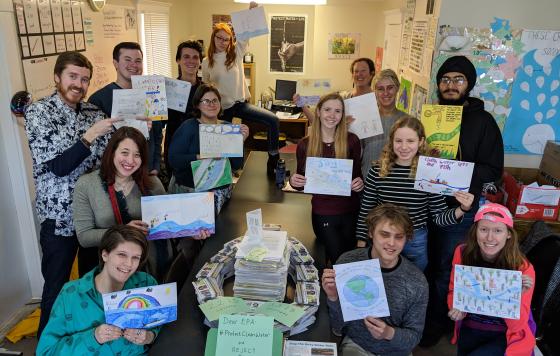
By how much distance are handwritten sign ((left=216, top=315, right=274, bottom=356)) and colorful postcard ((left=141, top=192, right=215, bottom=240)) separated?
72 centimetres

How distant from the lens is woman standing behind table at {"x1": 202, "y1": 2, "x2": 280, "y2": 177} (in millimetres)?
3469

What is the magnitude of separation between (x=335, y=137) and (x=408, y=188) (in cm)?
51

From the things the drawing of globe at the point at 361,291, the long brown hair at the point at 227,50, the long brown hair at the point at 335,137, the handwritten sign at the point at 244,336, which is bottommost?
the handwritten sign at the point at 244,336

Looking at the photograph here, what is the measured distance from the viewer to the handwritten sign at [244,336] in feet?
4.62

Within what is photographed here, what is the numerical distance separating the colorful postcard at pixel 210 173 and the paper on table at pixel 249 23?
3.38 ft

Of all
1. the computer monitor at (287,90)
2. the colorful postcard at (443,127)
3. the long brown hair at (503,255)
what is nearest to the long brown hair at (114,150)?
the colorful postcard at (443,127)

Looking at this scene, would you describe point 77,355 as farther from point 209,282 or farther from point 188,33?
point 188,33

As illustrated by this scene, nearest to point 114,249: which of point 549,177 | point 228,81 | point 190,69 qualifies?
point 190,69

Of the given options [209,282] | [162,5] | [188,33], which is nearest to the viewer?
[209,282]

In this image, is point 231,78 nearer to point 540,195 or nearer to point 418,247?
point 418,247

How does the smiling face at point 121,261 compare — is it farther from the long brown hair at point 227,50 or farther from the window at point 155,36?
the window at point 155,36

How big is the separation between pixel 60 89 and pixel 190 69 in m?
1.24

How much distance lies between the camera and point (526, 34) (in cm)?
295

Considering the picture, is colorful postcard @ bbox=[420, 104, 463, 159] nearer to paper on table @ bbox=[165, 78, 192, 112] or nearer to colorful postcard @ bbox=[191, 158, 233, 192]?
colorful postcard @ bbox=[191, 158, 233, 192]
